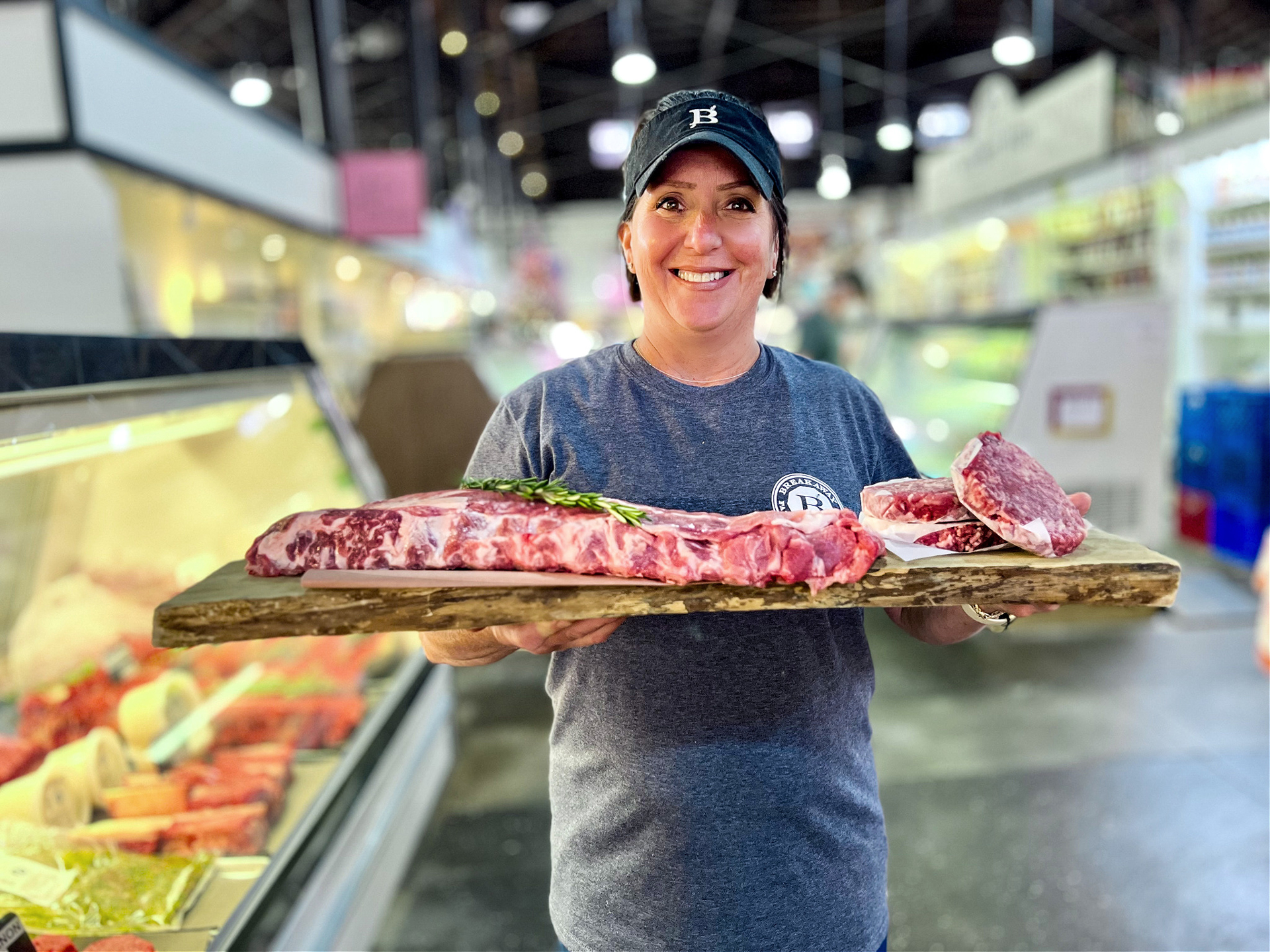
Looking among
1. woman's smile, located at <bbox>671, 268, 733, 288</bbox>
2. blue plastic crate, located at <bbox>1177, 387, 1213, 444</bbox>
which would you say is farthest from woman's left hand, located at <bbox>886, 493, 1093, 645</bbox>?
blue plastic crate, located at <bbox>1177, 387, 1213, 444</bbox>

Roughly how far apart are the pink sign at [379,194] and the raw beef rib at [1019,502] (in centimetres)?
909

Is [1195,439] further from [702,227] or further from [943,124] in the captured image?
[943,124]

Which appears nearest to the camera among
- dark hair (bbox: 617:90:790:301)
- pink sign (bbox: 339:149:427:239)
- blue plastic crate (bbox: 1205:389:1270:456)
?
dark hair (bbox: 617:90:790:301)

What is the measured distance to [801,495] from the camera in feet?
5.08

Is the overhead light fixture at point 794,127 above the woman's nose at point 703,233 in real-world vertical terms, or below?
above

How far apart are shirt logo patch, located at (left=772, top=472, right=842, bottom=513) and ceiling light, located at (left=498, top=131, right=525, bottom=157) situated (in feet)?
83.9

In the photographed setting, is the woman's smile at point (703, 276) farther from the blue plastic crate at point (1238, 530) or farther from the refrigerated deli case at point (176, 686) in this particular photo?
the blue plastic crate at point (1238, 530)

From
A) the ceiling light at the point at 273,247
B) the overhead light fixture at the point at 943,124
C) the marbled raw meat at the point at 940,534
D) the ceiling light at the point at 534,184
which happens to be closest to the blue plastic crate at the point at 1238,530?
the marbled raw meat at the point at 940,534

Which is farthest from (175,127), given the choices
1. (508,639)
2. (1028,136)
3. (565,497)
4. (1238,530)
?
(1028,136)

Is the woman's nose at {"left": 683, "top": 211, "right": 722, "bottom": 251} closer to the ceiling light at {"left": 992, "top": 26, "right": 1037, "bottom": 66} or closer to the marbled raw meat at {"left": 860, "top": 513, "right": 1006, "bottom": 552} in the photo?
the marbled raw meat at {"left": 860, "top": 513, "right": 1006, "bottom": 552}

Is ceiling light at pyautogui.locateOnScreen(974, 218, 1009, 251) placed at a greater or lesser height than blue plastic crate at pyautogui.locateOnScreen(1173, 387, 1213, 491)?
greater

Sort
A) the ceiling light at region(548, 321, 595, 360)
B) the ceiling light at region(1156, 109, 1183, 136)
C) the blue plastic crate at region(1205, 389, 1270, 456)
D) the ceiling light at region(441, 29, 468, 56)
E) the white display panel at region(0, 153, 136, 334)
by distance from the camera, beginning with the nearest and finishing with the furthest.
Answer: the white display panel at region(0, 153, 136, 334), the blue plastic crate at region(1205, 389, 1270, 456), the ceiling light at region(1156, 109, 1183, 136), the ceiling light at region(441, 29, 468, 56), the ceiling light at region(548, 321, 595, 360)

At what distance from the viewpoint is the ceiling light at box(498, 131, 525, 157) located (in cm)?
2522

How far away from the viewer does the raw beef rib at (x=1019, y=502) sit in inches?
58.6
